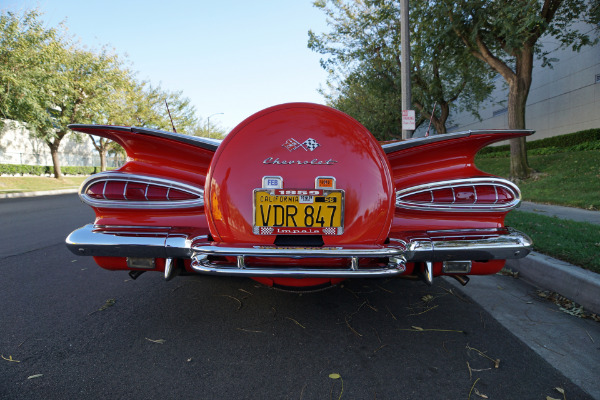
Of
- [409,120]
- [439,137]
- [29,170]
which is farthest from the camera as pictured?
[29,170]

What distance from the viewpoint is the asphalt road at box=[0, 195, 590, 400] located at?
1695 mm

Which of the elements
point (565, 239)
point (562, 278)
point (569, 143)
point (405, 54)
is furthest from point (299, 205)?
point (569, 143)

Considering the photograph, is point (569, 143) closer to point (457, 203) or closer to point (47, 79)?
point (457, 203)

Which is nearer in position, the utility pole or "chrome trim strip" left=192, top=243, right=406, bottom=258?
"chrome trim strip" left=192, top=243, right=406, bottom=258

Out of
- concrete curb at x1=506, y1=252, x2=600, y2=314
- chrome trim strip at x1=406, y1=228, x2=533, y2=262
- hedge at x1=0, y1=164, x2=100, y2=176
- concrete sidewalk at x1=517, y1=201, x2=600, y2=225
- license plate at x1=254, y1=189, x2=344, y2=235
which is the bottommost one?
concrete curb at x1=506, y1=252, x2=600, y2=314

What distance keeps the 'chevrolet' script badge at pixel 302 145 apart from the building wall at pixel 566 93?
1675 cm

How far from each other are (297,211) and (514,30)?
9.49 m

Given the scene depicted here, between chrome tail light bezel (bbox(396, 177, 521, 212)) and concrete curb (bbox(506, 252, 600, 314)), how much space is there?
1166mm

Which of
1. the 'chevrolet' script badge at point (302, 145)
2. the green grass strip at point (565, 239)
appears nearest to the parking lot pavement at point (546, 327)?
the green grass strip at point (565, 239)

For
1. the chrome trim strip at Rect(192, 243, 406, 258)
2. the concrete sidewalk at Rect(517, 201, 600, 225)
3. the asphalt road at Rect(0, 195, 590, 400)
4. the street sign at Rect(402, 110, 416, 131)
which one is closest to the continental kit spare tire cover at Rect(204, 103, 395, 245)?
the chrome trim strip at Rect(192, 243, 406, 258)

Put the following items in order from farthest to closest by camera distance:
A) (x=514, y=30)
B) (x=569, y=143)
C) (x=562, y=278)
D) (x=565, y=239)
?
A: (x=569, y=143)
(x=514, y=30)
(x=565, y=239)
(x=562, y=278)

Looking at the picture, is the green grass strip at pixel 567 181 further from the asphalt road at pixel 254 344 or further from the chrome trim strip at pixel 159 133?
the chrome trim strip at pixel 159 133

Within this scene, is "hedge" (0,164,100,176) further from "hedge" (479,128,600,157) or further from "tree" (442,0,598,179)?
"hedge" (479,128,600,157)

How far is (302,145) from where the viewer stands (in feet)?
6.34
